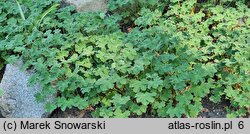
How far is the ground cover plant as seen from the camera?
4449mm

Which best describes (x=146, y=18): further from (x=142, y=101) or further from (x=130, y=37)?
(x=142, y=101)

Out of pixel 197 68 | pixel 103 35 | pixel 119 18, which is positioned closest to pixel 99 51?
pixel 103 35

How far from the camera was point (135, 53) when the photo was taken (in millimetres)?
4754

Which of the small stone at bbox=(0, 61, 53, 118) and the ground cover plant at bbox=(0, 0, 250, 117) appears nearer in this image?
the ground cover plant at bbox=(0, 0, 250, 117)

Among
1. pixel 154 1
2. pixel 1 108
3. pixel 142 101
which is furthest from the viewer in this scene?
pixel 154 1

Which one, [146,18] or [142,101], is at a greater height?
[146,18]

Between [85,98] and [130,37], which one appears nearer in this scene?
[85,98]

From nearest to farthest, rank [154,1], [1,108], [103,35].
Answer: [1,108]
[103,35]
[154,1]

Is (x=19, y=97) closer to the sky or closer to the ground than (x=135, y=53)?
closer to the ground

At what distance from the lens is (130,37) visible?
4996 millimetres

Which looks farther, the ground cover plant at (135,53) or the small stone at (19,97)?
the small stone at (19,97)

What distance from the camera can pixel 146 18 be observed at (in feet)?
17.3

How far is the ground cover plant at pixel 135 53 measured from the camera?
445cm

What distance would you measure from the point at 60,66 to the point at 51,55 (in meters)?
0.17
